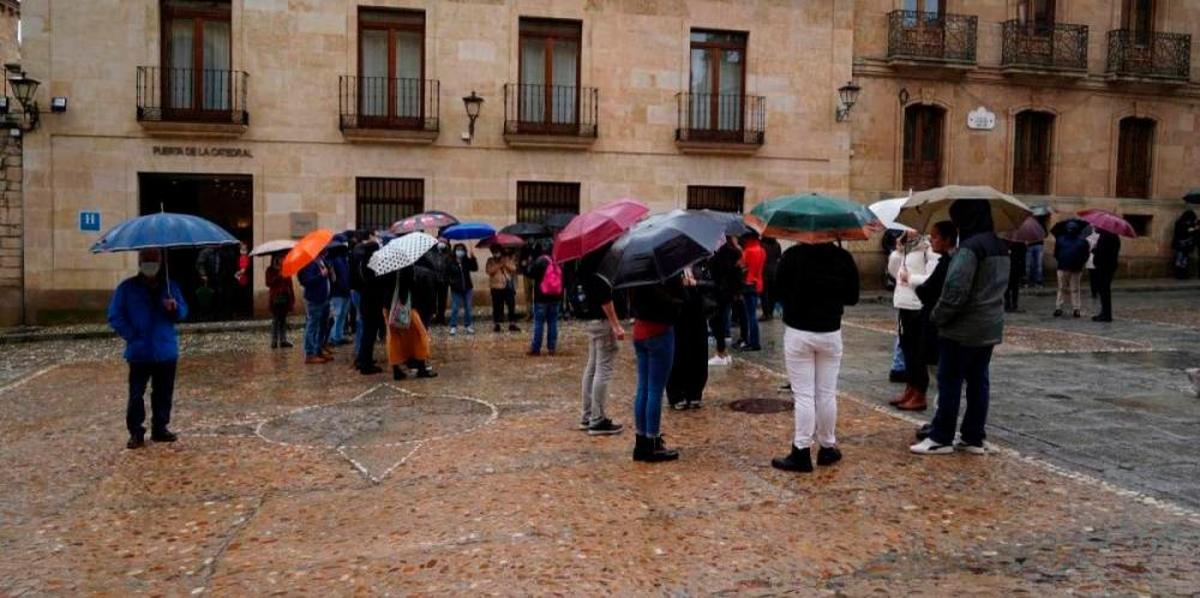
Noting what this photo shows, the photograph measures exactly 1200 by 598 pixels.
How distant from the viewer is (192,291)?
18.7 meters

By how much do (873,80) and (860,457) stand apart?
17.4 metres

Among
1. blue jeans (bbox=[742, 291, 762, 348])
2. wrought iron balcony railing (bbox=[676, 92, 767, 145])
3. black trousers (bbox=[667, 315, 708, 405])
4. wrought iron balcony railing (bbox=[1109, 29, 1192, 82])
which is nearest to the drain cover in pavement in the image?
black trousers (bbox=[667, 315, 708, 405])

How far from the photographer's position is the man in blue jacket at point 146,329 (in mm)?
7234

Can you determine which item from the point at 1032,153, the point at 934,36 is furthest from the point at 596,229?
the point at 1032,153

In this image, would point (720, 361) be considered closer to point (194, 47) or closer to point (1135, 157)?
point (194, 47)

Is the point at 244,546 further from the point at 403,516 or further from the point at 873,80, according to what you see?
the point at 873,80

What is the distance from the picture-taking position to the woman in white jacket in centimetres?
842

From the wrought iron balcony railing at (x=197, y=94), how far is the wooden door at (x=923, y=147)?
1526 cm

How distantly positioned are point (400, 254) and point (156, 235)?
3257mm

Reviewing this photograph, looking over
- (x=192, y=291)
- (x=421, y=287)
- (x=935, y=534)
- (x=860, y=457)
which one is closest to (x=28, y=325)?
(x=192, y=291)

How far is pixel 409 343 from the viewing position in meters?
10.7

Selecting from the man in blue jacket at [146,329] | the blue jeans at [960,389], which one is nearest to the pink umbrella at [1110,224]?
the blue jeans at [960,389]

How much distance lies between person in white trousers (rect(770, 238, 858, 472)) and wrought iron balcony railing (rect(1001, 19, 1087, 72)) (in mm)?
19586

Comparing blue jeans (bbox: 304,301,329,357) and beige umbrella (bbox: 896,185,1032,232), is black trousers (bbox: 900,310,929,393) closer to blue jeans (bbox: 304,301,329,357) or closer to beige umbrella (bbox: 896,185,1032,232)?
beige umbrella (bbox: 896,185,1032,232)
